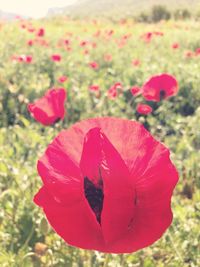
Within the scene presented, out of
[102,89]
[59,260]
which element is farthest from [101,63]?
[59,260]

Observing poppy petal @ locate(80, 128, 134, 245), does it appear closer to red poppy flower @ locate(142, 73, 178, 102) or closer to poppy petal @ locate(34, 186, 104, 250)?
poppy petal @ locate(34, 186, 104, 250)

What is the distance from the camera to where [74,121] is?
13.9ft

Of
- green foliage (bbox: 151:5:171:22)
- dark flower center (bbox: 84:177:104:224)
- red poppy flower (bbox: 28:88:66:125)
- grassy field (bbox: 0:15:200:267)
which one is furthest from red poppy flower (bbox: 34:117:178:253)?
green foliage (bbox: 151:5:171:22)

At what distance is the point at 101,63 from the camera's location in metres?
6.58

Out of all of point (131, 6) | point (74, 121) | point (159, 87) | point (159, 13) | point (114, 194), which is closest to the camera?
point (114, 194)

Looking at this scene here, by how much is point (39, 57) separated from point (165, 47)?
288 cm

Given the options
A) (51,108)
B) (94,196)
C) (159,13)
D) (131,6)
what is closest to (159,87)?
(51,108)

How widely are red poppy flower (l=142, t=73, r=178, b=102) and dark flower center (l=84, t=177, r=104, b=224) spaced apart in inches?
61.6

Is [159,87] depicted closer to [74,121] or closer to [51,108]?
[51,108]

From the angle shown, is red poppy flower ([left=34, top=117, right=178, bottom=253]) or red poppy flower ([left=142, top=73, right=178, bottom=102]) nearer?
red poppy flower ([left=34, top=117, right=178, bottom=253])

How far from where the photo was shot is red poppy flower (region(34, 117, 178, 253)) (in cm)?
73

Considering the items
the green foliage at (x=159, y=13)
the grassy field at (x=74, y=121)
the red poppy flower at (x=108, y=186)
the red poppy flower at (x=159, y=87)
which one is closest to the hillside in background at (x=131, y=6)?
the green foliage at (x=159, y=13)

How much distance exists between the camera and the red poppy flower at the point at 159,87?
2350mm

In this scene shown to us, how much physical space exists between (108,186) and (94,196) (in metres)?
0.09
